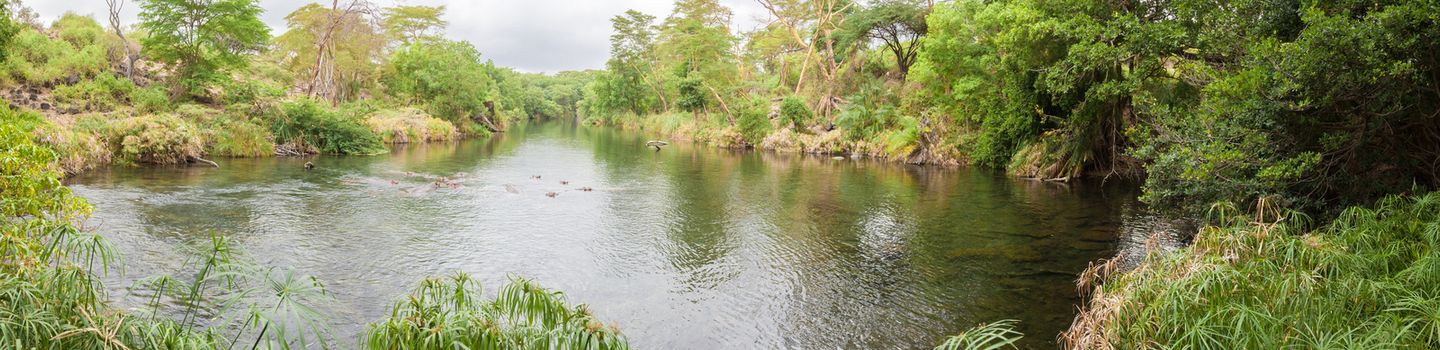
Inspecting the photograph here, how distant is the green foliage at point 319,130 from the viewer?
28859mm

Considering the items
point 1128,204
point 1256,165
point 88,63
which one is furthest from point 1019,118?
point 88,63

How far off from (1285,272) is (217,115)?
107 feet

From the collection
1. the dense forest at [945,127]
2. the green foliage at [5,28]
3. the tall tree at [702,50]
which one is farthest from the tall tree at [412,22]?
the green foliage at [5,28]

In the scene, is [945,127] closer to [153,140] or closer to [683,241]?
[683,241]

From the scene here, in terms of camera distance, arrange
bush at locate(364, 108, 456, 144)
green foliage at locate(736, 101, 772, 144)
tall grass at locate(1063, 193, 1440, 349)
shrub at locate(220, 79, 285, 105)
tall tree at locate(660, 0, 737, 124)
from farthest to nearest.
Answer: tall tree at locate(660, 0, 737, 124) < green foliage at locate(736, 101, 772, 144) < bush at locate(364, 108, 456, 144) < shrub at locate(220, 79, 285, 105) < tall grass at locate(1063, 193, 1440, 349)

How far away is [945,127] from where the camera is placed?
99.0 feet

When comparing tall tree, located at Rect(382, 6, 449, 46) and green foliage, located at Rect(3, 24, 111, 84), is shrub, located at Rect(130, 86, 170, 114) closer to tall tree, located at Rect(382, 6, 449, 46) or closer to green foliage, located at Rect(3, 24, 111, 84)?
green foliage, located at Rect(3, 24, 111, 84)

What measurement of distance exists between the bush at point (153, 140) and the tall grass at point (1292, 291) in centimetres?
2588

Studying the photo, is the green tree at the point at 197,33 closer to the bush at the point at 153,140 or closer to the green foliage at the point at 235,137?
the green foliage at the point at 235,137

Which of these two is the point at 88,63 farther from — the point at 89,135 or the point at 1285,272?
the point at 1285,272

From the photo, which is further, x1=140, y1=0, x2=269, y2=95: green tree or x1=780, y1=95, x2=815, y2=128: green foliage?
x1=780, y1=95, x2=815, y2=128: green foliage

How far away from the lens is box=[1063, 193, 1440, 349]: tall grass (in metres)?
4.98

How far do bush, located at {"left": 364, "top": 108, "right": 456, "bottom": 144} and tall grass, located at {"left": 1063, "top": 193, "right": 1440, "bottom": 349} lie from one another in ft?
116

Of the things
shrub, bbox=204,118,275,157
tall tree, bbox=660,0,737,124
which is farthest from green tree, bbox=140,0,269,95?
tall tree, bbox=660,0,737,124
